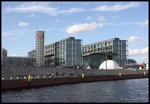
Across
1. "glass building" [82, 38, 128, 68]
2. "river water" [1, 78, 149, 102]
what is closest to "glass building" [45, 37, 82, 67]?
"glass building" [82, 38, 128, 68]

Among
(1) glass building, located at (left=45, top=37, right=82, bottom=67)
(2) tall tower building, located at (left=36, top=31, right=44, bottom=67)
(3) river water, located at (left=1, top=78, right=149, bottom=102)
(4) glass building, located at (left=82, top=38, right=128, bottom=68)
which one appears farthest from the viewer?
(4) glass building, located at (left=82, top=38, right=128, bottom=68)

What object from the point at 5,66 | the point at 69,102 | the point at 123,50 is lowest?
the point at 69,102

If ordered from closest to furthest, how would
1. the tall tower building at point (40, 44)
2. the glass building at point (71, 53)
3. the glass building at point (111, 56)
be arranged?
the tall tower building at point (40, 44)
the glass building at point (71, 53)
the glass building at point (111, 56)

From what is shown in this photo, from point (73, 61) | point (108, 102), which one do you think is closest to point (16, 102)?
point (108, 102)

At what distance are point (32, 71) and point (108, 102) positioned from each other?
48058mm

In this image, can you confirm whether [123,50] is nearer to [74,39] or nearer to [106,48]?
[106,48]

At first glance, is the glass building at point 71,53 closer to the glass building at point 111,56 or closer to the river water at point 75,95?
the glass building at point 111,56

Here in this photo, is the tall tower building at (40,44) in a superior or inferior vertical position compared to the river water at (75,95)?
superior

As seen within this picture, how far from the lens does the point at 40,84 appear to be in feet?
206

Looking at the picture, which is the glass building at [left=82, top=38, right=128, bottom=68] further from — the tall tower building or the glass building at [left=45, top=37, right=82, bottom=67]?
the tall tower building

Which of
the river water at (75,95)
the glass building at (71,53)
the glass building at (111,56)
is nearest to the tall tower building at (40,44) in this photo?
the glass building at (71,53)

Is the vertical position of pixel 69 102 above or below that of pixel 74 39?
below

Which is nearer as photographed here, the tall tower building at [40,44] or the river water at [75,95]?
the river water at [75,95]

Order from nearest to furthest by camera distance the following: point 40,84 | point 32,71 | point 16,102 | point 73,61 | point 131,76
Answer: point 16,102
point 40,84
point 32,71
point 131,76
point 73,61
